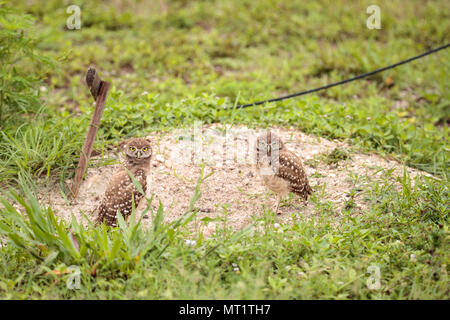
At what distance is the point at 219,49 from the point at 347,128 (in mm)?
3861

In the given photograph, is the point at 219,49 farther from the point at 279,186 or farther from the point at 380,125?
the point at 279,186

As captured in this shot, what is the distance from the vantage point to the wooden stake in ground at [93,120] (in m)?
4.55

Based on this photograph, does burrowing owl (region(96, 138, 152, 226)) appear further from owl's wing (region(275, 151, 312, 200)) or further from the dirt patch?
owl's wing (region(275, 151, 312, 200))

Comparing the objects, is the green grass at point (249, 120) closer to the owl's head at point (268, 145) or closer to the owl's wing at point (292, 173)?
the owl's wing at point (292, 173)

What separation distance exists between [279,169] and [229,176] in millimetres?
873

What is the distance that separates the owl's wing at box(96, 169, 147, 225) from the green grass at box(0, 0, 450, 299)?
38 cm

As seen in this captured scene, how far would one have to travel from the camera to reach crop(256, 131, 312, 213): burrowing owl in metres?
4.64

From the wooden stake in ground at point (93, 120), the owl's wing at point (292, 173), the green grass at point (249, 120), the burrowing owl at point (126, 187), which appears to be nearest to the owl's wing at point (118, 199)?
the burrowing owl at point (126, 187)

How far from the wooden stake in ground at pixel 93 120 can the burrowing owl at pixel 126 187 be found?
51 centimetres

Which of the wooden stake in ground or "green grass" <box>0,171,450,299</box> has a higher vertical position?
the wooden stake in ground

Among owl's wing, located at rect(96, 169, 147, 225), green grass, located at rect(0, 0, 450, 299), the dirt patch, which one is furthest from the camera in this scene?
the dirt patch

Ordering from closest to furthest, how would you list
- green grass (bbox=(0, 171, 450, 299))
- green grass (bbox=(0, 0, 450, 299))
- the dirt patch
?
green grass (bbox=(0, 171, 450, 299)) < green grass (bbox=(0, 0, 450, 299)) < the dirt patch

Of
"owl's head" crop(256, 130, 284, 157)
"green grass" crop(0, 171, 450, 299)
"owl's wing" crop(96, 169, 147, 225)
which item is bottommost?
"green grass" crop(0, 171, 450, 299)

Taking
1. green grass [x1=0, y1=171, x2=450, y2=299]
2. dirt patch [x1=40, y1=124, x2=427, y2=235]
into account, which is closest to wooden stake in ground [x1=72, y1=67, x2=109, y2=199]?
dirt patch [x1=40, y1=124, x2=427, y2=235]
